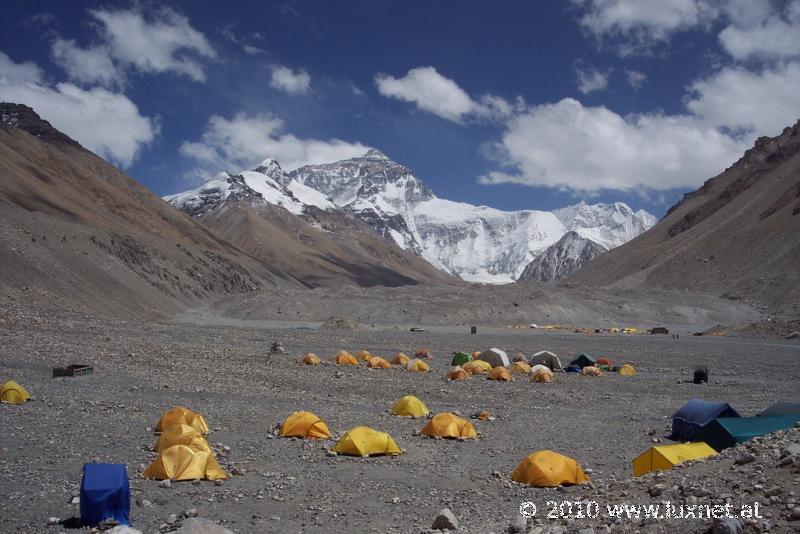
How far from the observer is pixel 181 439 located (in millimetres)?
13320

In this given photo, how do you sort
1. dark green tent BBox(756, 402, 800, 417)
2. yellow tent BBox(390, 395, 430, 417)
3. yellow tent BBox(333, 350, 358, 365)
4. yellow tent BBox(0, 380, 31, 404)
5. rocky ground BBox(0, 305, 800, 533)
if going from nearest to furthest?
rocky ground BBox(0, 305, 800, 533), dark green tent BBox(756, 402, 800, 417), yellow tent BBox(0, 380, 31, 404), yellow tent BBox(390, 395, 430, 417), yellow tent BBox(333, 350, 358, 365)

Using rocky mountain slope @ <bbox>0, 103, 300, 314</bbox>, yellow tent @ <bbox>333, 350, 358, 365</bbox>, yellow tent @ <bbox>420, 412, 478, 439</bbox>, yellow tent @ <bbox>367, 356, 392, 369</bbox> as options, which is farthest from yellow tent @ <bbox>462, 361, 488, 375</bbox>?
rocky mountain slope @ <bbox>0, 103, 300, 314</bbox>

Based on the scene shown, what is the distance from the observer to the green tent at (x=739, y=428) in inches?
549

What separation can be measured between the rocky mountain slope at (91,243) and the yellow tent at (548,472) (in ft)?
152

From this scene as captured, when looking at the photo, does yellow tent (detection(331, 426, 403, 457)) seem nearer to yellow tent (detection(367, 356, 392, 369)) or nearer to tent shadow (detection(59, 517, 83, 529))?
tent shadow (detection(59, 517, 83, 529))

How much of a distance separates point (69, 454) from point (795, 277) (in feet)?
307

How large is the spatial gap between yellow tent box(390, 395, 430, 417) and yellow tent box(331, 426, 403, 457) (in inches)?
172

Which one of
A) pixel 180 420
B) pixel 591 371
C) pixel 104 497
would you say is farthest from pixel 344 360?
pixel 104 497

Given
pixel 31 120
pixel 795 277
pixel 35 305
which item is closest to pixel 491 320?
pixel 795 277

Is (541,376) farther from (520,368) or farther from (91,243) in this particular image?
(91,243)

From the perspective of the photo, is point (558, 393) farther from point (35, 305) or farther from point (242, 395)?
point (35, 305)

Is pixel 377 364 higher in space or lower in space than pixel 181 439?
higher

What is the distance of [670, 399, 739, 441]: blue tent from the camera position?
1602cm

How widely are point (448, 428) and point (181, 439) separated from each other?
21.1ft
